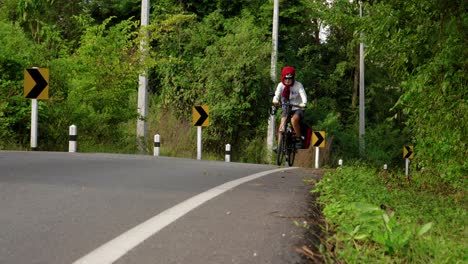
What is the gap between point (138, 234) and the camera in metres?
4.43

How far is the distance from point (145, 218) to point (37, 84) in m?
10.1

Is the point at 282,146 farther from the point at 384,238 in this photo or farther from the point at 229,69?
the point at 229,69

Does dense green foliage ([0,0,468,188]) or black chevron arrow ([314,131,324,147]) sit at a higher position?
dense green foliage ([0,0,468,188])

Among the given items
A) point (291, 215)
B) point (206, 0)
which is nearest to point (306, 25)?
point (206, 0)

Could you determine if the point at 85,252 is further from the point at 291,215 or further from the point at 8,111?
the point at 8,111

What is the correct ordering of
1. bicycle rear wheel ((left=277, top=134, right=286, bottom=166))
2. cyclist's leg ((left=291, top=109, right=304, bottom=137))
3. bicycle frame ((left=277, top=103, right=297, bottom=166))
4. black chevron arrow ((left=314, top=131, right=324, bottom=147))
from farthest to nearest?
1. black chevron arrow ((left=314, top=131, right=324, bottom=147))
2. bicycle rear wheel ((left=277, top=134, right=286, bottom=166))
3. bicycle frame ((left=277, top=103, right=297, bottom=166))
4. cyclist's leg ((left=291, top=109, right=304, bottom=137))

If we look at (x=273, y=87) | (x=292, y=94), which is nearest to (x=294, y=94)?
(x=292, y=94)

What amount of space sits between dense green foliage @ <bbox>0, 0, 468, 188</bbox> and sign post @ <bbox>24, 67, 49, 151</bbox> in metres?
0.75

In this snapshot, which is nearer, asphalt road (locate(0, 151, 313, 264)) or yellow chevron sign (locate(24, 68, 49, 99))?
asphalt road (locate(0, 151, 313, 264))

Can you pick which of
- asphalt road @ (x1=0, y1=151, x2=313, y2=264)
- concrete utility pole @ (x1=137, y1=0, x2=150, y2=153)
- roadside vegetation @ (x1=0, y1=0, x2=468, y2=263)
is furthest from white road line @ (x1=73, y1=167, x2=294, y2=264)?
concrete utility pole @ (x1=137, y1=0, x2=150, y2=153)

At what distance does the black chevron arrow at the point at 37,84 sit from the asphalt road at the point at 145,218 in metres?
6.23

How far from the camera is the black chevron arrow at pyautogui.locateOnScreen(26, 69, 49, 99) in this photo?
14.4 metres

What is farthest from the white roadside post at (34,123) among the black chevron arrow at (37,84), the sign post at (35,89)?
the black chevron arrow at (37,84)

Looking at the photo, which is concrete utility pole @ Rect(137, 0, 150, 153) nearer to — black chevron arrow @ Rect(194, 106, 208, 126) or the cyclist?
black chevron arrow @ Rect(194, 106, 208, 126)
